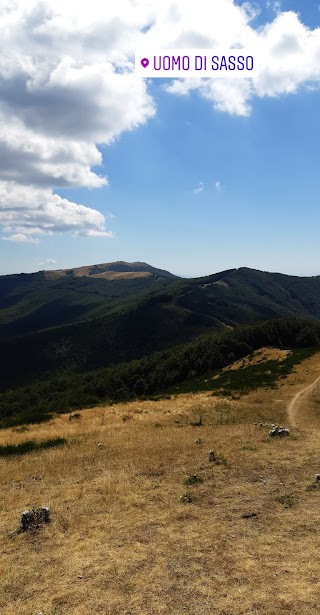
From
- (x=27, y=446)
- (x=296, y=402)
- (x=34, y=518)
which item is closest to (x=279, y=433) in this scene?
(x=296, y=402)

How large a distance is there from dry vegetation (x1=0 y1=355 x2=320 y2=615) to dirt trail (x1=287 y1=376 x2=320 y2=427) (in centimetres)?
527

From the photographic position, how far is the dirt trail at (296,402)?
3144cm

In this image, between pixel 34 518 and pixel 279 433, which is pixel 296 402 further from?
pixel 34 518

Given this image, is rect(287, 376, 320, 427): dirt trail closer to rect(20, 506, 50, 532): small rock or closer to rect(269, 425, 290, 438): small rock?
rect(269, 425, 290, 438): small rock

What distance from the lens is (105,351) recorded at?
191750 mm

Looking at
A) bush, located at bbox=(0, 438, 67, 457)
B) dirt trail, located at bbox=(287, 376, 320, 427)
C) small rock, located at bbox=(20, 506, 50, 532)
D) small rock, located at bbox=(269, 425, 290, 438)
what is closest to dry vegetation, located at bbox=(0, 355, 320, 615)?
small rock, located at bbox=(20, 506, 50, 532)

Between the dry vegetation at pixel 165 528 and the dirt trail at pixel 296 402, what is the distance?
5.27m

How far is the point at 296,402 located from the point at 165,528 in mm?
26504

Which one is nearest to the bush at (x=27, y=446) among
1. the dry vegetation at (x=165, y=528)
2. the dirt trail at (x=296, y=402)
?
the dry vegetation at (x=165, y=528)

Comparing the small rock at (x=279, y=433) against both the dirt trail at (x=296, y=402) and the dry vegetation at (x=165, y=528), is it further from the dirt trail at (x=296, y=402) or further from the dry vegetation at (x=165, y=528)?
the dirt trail at (x=296, y=402)

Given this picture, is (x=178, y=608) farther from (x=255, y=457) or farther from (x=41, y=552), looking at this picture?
(x=255, y=457)

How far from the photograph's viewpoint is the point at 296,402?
119 ft

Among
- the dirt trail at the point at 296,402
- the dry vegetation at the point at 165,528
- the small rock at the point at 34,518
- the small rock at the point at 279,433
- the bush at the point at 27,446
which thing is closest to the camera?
the dry vegetation at the point at 165,528

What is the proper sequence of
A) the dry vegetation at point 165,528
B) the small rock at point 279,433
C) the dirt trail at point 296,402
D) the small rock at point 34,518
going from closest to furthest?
the dry vegetation at point 165,528 → the small rock at point 34,518 → the small rock at point 279,433 → the dirt trail at point 296,402
